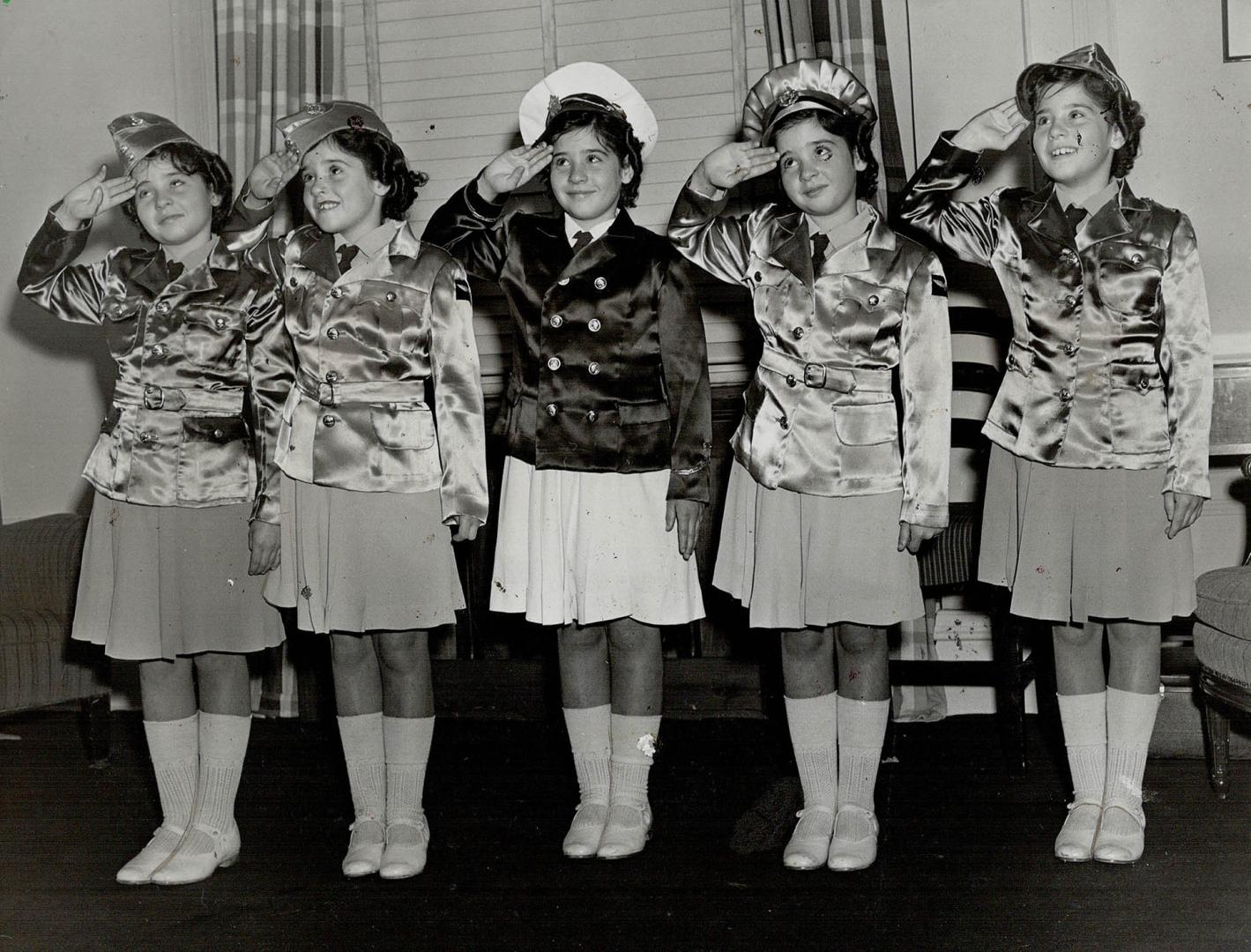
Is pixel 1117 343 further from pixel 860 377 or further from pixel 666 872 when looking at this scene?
pixel 666 872

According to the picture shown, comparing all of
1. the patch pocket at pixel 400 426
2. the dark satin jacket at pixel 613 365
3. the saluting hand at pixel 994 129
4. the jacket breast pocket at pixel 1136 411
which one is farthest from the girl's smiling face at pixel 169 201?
the jacket breast pocket at pixel 1136 411

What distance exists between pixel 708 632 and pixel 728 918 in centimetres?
146

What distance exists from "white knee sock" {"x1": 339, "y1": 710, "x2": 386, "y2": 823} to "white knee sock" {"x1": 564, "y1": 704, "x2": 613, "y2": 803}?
404mm

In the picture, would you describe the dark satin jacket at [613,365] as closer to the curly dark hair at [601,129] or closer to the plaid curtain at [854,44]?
the curly dark hair at [601,129]

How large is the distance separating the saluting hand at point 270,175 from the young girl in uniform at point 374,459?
8 cm

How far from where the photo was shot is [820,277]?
2.46 m

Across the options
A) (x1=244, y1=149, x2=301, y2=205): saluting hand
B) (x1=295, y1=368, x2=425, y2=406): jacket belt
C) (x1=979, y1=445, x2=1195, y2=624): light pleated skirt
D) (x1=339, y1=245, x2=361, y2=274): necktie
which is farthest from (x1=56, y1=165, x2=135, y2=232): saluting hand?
(x1=979, y1=445, x2=1195, y2=624): light pleated skirt

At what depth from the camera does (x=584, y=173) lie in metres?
2.51

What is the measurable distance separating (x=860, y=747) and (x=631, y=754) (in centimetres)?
48

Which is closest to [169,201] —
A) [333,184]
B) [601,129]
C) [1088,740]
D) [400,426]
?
[333,184]

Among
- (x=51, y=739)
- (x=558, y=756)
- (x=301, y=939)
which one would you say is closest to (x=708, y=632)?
(x=558, y=756)

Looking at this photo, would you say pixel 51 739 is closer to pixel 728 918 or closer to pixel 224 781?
pixel 224 781

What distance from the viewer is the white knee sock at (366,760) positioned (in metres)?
2.56

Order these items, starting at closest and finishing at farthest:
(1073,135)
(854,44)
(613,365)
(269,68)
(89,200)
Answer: (1073,135) < (613,365) < (89,200) < (854,44) < (269,68)
